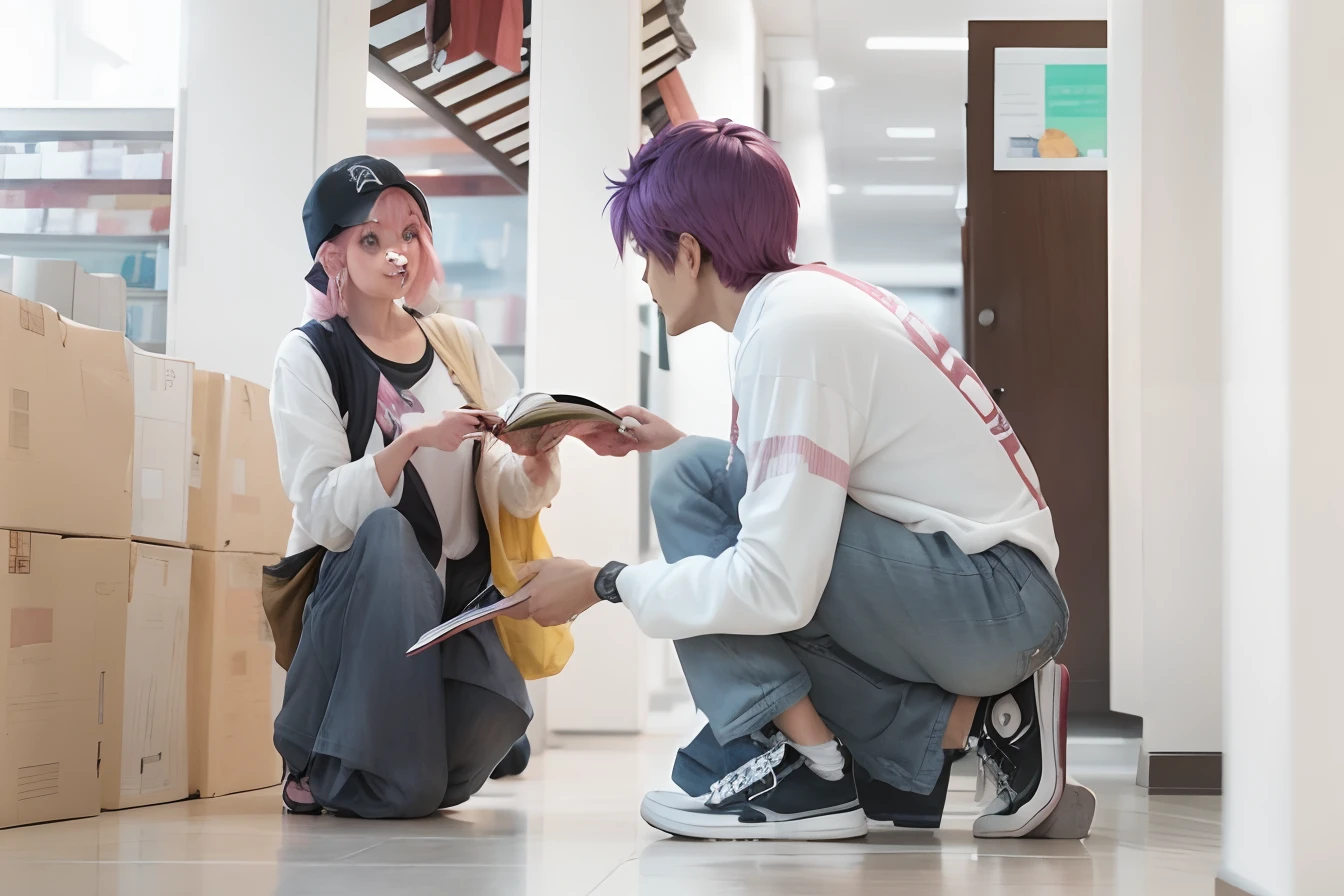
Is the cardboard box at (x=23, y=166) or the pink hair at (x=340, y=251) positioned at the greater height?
the cardboard box at (x=23, y=166)

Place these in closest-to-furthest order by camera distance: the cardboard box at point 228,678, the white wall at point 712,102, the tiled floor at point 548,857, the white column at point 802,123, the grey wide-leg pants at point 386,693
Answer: the tiled floor at point 548,857 → the grey wide-leg pants at point 386,693 → the cardboard box at point 228,678 → the white wall at point 712,102 → the white column at point 802,123

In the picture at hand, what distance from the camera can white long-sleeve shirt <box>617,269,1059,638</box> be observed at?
1439 millimetres

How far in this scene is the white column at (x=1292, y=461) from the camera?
0.88 m

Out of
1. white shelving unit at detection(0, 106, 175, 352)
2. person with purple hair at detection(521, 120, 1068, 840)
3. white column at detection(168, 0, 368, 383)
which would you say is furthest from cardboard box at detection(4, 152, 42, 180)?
person with purple hair at detection(521, 120, 1068, 840)

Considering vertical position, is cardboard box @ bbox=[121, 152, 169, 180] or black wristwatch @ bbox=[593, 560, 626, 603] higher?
cardboard box @ bbox=[121, 152, 169, 180]

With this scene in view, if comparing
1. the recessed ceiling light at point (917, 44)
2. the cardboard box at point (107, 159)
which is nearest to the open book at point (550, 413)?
the cardboard box at point (107, 159)

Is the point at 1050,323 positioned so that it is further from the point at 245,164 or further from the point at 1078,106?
the point at 245,164

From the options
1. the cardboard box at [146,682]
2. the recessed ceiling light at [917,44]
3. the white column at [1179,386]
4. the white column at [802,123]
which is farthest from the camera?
the white column at [802,123]

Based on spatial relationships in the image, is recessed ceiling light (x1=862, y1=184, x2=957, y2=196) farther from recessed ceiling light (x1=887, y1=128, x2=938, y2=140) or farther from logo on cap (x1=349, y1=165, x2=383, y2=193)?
logo on cap (x1=349, y1=165, x2=383, y2=193)

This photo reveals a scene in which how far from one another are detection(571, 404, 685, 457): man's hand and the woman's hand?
0.40 feet

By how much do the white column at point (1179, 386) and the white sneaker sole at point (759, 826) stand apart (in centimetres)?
96

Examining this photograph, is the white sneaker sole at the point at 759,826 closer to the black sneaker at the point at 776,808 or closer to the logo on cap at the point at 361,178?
the black sneaker at the point at 776,808

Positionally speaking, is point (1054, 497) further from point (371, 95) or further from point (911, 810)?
point (371, 95)

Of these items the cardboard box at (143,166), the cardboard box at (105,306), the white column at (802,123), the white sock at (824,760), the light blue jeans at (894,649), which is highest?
the white column at (802,123)
